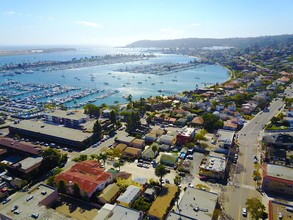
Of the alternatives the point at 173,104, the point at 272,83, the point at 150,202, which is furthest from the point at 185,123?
the point at 272,83

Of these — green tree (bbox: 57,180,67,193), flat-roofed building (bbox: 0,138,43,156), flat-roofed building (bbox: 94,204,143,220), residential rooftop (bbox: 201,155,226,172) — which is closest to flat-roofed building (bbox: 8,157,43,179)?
flat-roofed building (bbox: 0,138,43,156)

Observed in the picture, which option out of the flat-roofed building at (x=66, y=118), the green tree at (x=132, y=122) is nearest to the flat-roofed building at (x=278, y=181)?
the green tree at (x=132, y=122)

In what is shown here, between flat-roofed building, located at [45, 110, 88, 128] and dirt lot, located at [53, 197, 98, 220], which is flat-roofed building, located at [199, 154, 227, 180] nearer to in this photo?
dirt lot, located at [53, 197, 98, 220]

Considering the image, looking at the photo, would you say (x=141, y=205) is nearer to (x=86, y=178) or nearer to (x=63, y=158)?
(x=86, y=178)

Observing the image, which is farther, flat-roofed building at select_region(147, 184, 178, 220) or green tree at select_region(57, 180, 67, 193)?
green tree at select_region(57, 180, 67, 193)

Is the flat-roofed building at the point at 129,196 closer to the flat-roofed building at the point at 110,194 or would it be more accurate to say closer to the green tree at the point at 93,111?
the flat-roofed building at the point at 110,194

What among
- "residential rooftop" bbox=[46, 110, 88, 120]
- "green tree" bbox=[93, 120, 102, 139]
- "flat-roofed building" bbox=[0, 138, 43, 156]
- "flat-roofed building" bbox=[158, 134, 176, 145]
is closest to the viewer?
"flat-roofed building" bbox=[0, 138, 43, 156]
